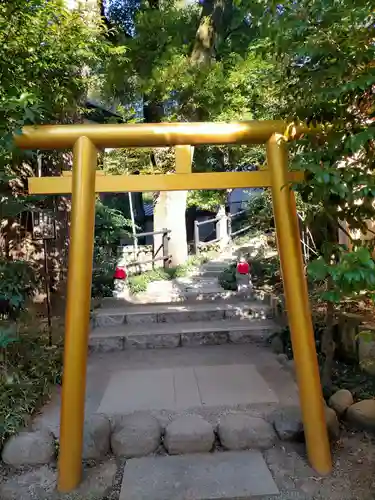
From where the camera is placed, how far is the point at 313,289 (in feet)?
17.7

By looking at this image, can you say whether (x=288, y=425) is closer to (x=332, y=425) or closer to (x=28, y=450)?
(x=332, y=425)

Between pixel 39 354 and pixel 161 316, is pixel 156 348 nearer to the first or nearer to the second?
pixel 161 316

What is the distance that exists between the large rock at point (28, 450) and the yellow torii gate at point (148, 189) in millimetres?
362

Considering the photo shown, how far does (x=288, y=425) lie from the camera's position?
3002 millimetres

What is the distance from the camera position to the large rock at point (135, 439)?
287cm

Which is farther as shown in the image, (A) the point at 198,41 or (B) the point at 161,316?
(A) the point at 198,41

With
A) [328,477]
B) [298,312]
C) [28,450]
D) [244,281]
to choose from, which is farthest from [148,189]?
[244,281]

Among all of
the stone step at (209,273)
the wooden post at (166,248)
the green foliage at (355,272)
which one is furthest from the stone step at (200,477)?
the wooden post at (166,248)

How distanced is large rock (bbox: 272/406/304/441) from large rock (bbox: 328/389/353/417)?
0.41 m

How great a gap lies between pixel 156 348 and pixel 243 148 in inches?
232

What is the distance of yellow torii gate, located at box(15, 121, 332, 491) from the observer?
2.58 meters

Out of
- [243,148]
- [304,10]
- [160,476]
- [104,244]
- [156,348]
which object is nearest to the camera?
[304,10]

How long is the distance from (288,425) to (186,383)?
1248 mm

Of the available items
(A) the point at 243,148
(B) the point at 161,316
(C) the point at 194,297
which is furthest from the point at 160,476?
(A) the point at 243,148
